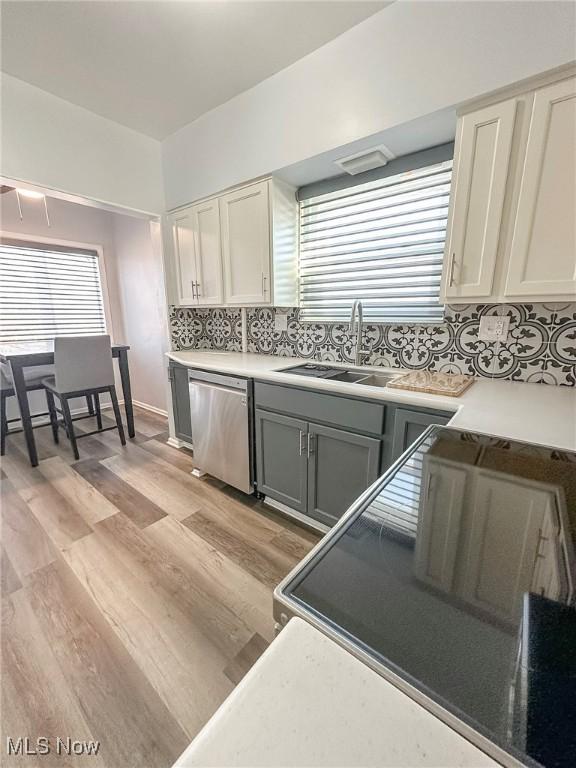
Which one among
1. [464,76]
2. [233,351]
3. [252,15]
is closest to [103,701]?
[233,351]

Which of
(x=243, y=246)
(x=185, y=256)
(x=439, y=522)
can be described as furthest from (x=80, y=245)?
(x=439, y=522)

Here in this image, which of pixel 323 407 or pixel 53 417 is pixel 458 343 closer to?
pixel 323 407

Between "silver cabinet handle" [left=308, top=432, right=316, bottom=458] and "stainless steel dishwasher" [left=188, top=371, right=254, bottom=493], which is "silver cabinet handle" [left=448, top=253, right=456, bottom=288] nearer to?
"silver cabinet handle" [left=308, top=432, right=316, bottom=458]

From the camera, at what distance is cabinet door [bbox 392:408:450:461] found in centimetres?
135

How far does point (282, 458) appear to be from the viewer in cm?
194

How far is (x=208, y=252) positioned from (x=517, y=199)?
2.00 meters

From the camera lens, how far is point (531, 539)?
0.54 meters

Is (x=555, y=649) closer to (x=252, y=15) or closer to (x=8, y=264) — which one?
(x=252, y=15)

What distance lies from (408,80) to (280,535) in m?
2.40

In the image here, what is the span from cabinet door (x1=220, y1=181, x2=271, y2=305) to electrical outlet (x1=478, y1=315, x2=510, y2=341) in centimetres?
132

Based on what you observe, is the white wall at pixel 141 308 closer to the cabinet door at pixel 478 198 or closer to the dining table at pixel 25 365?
the dining table at pixel 25 365

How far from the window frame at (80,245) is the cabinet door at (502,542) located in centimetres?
421

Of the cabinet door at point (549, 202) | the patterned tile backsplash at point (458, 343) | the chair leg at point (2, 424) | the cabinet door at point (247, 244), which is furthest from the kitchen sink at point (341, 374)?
the chair leg at point (2, 424)

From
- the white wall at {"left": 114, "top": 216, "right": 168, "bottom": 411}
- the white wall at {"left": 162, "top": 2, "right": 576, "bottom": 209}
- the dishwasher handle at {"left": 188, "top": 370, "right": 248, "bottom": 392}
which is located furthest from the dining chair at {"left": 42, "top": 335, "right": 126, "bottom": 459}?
the white wall at {"left": 162, "top": 2, "right": 576, "bottom": 209}
